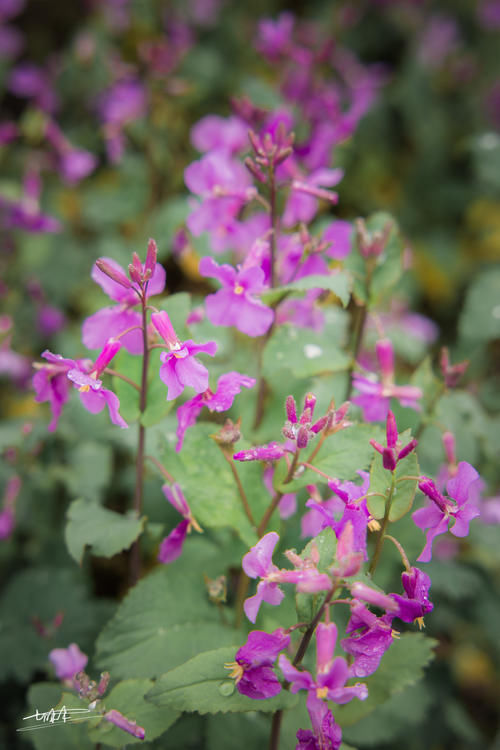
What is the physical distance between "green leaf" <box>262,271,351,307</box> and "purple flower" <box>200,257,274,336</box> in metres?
0.06

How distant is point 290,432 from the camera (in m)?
1.11

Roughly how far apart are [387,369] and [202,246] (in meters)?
0.80

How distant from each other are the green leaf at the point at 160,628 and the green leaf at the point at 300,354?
23.3 inches

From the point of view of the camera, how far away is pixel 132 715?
3.96ft

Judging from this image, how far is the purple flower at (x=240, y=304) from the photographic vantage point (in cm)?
134

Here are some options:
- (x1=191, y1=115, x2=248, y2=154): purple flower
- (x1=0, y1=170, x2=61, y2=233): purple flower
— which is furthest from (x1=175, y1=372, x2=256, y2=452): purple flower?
(x1=0, y1=170, x2=61, y2=233): purple flower

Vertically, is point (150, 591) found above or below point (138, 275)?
below

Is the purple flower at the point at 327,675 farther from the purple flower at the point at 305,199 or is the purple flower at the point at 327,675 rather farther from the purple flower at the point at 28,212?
the purple flower at the point at 28,212

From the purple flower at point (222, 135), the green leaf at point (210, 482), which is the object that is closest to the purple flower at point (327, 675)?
the green leaf at point (210, 482)

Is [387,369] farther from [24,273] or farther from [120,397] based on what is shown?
[24,273]

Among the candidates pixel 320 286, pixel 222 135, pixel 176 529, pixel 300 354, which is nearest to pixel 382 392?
pixel 300 354

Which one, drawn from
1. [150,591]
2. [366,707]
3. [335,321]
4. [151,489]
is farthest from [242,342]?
[366,707]

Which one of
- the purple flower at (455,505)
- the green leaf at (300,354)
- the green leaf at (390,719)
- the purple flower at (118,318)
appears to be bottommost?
the green leaf at (390,719)

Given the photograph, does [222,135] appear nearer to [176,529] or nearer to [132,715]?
[176,529]
